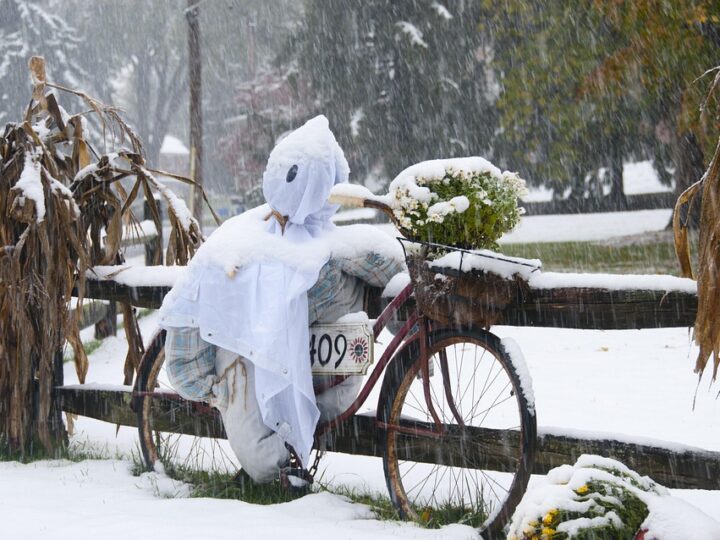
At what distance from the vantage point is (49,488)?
4633 millimetres

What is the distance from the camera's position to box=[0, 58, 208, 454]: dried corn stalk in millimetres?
5145

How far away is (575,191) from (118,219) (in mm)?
23721

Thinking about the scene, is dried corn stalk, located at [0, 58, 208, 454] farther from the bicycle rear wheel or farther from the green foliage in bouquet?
the green foliage in bouquet

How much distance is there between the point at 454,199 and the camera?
11.7 feet

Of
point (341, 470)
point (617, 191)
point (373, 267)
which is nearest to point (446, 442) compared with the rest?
point (373, 267)

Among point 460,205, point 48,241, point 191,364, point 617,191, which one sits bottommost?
point 191,364

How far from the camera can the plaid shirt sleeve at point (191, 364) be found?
4180 millimetres

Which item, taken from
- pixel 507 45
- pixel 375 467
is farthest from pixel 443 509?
pixel 507 45

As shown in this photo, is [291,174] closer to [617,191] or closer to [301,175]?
[301,175]

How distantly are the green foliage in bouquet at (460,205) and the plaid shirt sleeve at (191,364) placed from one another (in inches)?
44.8

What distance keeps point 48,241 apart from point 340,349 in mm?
2032

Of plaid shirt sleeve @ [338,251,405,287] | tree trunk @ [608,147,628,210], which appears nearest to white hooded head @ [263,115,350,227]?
plaid shirt sleeve @ [338,251,405,287]

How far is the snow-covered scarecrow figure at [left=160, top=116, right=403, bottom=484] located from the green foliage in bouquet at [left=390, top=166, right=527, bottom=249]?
0.45 m

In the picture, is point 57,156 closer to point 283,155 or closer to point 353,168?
point 283,155
